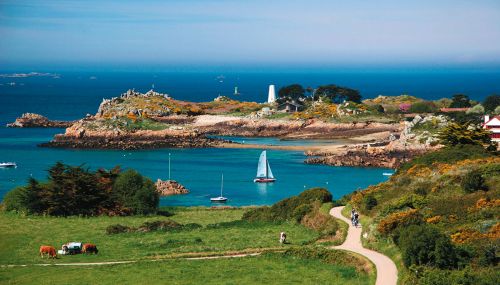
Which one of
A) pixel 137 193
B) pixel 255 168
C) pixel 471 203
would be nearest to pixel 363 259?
pixel 471 203

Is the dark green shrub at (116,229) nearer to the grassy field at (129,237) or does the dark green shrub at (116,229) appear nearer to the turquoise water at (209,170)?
the grassy field at (129,237)

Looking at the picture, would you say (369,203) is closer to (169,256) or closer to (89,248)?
(169,256)

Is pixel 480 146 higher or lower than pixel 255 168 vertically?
higher

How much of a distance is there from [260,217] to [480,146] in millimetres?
14941

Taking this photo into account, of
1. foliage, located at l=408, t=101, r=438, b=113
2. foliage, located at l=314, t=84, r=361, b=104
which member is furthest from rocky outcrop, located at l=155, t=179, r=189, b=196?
foliage, located at l=314, t=84, r=361, b=104

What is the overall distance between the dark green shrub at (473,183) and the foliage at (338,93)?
9916cm

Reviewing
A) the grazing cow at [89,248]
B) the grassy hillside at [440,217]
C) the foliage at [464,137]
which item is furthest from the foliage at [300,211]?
the foliage at [464,137]

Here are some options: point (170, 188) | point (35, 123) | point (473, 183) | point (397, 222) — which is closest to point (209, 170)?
point (170, 188)

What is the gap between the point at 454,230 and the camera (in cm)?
2998

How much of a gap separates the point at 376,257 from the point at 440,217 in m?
3.79

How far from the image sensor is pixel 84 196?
46781mm

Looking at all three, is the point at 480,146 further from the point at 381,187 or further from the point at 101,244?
the point at 101,244

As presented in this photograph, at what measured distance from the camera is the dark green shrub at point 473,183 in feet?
118

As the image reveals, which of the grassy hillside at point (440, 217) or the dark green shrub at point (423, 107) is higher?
the grassy hillside at point (440, 217)
